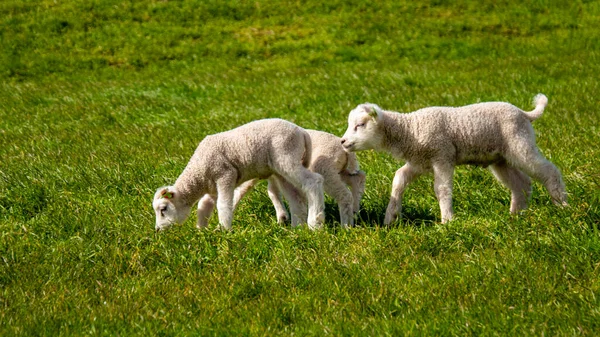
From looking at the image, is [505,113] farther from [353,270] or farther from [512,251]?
[353,270]

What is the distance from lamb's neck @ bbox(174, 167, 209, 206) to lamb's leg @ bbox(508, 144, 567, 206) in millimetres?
2746

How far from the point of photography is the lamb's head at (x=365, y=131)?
7.29 meters

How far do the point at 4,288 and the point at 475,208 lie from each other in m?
4.03

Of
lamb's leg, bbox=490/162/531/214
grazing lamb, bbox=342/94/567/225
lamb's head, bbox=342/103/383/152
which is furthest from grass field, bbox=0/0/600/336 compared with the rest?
lamb's head, bbox=342/103/383/152

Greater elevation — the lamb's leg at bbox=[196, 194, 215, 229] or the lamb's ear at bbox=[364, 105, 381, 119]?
the lamb's ear at bbox=[364, 105, 381, 119]

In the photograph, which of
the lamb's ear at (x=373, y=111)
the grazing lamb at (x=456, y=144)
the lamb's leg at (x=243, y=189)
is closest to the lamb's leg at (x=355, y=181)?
the grazing lamb at (x=456, y=144)

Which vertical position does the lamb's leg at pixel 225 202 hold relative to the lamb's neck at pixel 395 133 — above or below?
below

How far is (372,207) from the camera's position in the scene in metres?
7.93

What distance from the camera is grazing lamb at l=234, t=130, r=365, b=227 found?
7.25m

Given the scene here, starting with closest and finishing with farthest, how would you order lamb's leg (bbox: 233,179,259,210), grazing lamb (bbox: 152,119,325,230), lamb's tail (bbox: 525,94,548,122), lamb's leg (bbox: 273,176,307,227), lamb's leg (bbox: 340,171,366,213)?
1. grazing lamb (bbox: 152,119,325,230)
2. lamb's tail (bbox: 525,94,548,122)
3. lamb's leg (bbox: 273,176,307,227)
4. lamb's leg (bbox: 340,171,366,213)
5. lamb's leg (bbox: 233,179,259,210)

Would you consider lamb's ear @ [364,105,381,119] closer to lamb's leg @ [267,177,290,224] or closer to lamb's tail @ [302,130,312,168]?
lamb's tail @ [302,130,312,168]

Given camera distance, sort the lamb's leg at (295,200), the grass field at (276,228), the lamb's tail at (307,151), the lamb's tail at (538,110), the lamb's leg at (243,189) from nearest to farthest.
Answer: the grass field at (276,228) → the lamb's tail at (538,110) → the lamb's tail at (307,151) → the lamb's leg at (295,200) → the lamb's leg at (243,189)

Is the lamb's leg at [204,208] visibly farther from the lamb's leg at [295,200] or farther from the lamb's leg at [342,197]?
the lamb's leg at [342,197]

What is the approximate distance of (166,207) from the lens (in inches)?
283
